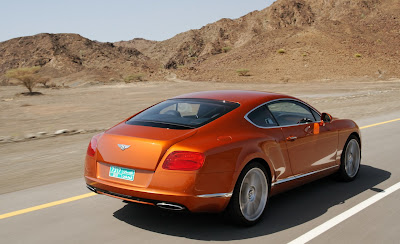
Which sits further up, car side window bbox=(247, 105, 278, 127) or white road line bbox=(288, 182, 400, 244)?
car side window bbox=(247, 105, 278, 127)

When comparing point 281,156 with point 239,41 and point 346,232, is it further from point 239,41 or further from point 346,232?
point 239,41

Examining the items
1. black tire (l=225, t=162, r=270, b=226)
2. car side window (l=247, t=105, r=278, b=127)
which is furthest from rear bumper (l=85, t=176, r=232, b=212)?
car side window (l=247, t=105, r=278, b=127)

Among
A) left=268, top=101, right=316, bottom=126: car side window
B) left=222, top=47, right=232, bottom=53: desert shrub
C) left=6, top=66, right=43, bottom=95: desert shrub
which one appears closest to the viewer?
left=268, top=101, right=316, bottom=126: car side window

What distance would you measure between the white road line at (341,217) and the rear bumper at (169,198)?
0.83 m

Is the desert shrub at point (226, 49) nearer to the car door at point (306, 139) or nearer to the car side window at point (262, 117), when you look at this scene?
the car door at point (306, 139)

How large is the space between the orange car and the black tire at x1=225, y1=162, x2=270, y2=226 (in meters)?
0.01

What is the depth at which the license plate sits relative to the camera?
478 centimetres

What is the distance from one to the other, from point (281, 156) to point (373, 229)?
1.24 metres

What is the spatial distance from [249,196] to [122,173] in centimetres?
136

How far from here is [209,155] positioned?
471cm

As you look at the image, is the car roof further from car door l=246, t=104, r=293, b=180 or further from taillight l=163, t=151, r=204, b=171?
taillight l=163, t=151, r=204, b=171

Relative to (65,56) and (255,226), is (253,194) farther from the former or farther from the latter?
(65,56)

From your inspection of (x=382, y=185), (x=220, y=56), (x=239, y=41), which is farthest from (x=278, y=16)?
(x=382, y=185)

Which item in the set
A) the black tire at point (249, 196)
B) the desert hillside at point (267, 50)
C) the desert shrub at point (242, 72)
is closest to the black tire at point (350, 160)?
the black tire at point (249, 196)
